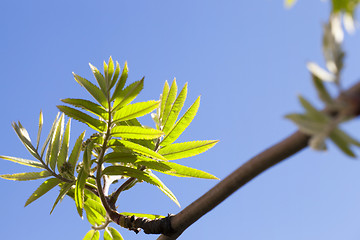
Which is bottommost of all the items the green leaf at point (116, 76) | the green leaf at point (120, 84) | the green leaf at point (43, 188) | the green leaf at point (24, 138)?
the green leaf at point (43, 188)

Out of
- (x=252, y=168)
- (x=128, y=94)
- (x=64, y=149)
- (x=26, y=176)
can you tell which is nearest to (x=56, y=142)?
(x=64, y=149)

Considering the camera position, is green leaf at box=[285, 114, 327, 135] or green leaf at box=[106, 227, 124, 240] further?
green leaf at box=[106, 227, 124, 240]

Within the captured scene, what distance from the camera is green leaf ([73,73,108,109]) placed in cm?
167

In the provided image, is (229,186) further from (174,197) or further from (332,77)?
(174,197)

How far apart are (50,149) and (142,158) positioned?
523 millimetres

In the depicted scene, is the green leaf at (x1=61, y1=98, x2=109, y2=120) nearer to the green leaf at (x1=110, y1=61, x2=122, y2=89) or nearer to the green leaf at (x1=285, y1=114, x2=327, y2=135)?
the green leaf at (x1=110, y1=61, x2=122, y2=89)

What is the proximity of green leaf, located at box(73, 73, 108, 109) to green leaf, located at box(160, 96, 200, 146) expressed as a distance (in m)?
0.36

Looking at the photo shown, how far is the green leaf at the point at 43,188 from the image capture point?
185 cm

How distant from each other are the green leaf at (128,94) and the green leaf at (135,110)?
0.03m

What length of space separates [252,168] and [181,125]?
929 mm

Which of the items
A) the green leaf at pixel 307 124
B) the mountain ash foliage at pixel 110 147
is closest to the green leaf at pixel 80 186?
the mountain ash foliage at pixel 110 147

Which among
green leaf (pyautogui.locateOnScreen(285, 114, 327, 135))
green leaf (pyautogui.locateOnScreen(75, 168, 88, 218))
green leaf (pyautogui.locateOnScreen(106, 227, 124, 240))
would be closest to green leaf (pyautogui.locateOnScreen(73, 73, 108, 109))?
green leaf (pyautogui.locateOnScreen(75, 168, 88, 218))

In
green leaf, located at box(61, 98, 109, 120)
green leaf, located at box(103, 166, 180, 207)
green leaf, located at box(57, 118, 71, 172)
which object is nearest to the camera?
green leaf, located at box(61, 98, 109, 120)

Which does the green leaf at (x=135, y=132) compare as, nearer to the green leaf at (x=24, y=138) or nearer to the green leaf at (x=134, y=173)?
the green leaf at (x=134, y=173)
